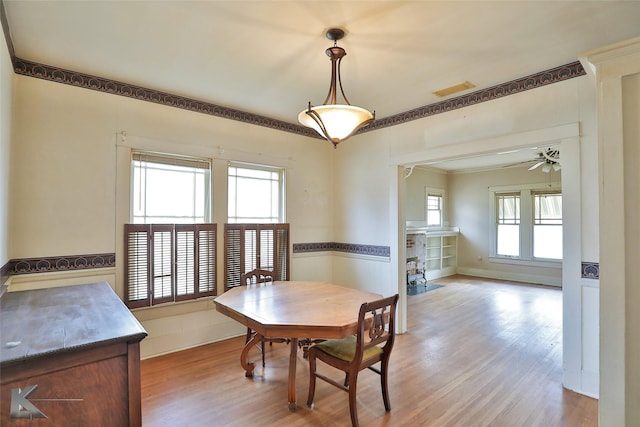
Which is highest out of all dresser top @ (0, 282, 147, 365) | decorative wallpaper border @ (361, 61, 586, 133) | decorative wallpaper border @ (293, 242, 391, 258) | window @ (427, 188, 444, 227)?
decorative wallpaper border @ (361, 61, 586, 133)

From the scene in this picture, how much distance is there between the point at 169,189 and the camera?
3.40 meters

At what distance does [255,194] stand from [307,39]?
85.2 inches

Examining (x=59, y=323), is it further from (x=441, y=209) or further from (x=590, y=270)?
(x=441, y=209)

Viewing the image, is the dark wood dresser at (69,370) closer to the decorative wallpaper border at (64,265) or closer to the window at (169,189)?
the decorative wallpaper border at (64,265)

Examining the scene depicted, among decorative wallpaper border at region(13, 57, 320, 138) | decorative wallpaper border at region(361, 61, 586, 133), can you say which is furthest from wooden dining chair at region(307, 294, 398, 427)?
decorative wallpaper border at region(13, 57, 320, 138)

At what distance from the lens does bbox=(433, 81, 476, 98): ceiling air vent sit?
10.1 feet

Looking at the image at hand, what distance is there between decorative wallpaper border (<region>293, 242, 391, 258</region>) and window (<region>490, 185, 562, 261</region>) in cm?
472

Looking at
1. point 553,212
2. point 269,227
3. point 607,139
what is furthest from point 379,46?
point 553,212

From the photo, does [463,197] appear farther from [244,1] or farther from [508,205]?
[244,1]

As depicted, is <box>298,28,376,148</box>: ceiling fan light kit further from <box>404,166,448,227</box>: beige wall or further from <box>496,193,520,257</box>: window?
<box>496,193,520,257</box>: window

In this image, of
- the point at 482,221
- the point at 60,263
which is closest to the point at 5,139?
the point at 60,263

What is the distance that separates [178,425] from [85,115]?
2750 millimetres

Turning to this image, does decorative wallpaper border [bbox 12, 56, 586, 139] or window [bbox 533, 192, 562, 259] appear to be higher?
decorative wallpaper border [bbox 12, 56, 586, 139]

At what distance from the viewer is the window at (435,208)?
7770 mm
